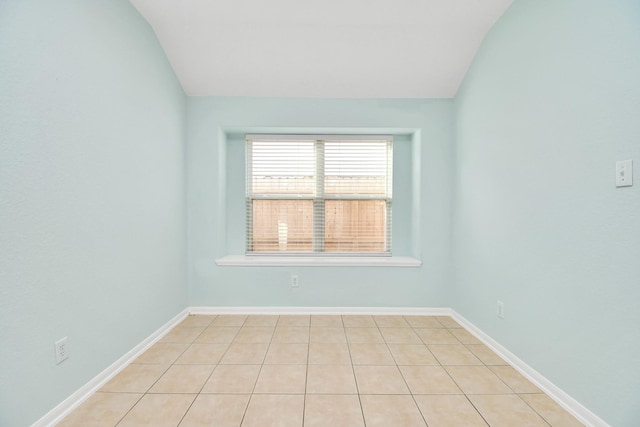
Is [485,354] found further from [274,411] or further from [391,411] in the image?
[274,411]

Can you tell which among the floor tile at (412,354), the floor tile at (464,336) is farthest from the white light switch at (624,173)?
the floor tile at (464,336)

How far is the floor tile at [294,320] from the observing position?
3.08 m

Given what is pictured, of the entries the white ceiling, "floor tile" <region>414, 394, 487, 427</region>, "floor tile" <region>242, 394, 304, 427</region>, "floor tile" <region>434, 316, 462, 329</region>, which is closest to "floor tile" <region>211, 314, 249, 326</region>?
"floor tile" <region>242, 394, 304, 427</region>

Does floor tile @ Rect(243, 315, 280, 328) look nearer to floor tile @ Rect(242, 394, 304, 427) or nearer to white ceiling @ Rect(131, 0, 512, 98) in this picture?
floor tile @ Rect(242, 394, 304, 427)

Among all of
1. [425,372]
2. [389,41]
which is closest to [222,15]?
[389,41]

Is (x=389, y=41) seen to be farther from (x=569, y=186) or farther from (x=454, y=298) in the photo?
(x=454, y=298)

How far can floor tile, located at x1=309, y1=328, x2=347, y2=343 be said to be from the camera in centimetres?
270

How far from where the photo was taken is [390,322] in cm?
315

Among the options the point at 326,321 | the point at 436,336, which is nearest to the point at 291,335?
the point at 326,321

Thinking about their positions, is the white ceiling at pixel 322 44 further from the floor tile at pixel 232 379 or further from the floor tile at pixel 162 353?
the floor tile at pixel 232 379

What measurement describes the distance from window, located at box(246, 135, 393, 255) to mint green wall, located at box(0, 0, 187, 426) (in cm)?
118

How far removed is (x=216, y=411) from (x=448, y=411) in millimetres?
1334

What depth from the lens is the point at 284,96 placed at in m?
3.29

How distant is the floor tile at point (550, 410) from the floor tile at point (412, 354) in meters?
0.61
